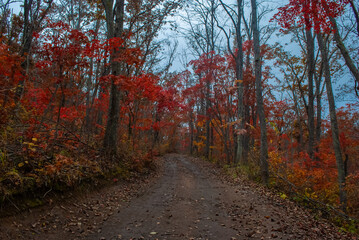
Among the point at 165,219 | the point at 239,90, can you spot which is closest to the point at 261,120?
the point at 239,90

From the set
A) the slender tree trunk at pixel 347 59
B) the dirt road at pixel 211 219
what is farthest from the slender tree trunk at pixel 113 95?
the slender tree trunk at pixel 347 59

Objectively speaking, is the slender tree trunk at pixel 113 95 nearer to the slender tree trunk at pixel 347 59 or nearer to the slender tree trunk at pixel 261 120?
the slender tree trunk at pixel 261 120

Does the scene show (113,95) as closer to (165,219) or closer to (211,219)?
(165,219)

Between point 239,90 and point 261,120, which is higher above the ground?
point 239,90

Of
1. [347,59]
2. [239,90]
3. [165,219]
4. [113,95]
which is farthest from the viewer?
[239,90]

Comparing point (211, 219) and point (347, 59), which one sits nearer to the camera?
point (211, 219)

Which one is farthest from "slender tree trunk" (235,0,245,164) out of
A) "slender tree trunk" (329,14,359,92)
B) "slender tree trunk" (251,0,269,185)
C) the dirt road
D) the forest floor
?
"slender tree trunk" (329,14,359,92)

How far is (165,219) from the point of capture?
5.13 meters

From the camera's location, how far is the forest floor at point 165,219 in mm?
4108

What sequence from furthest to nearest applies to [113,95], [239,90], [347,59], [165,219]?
[239,90] < [113,95] < [347,59] < [165,219]

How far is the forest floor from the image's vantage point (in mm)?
4108

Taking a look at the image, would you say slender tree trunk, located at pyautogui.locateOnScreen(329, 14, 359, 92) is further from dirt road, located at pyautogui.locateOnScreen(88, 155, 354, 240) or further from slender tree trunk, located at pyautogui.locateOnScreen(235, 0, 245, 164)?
slender tree trunk, located at pyautogui.locateOnScreen(235, 0, 245, 164)

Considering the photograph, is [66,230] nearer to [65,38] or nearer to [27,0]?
[65,38]

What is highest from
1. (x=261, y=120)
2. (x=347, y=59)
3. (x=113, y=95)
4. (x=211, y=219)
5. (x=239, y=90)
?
(x=239, y=90)
